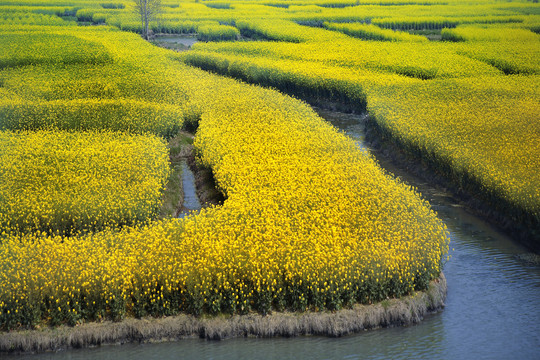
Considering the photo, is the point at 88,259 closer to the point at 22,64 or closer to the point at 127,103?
the point at 127,103

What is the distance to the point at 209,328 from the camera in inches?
614

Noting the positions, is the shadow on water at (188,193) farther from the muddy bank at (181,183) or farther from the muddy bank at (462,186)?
the muddy bank at (462,186)

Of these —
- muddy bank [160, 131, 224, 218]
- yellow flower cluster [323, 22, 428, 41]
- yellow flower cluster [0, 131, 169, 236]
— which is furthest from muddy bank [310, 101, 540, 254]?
yellow flower cluster [323, 22, 428, 41]

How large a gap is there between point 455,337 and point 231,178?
9704 mm

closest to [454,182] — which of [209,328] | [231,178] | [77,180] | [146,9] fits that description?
[231,178]

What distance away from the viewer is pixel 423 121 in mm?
33406

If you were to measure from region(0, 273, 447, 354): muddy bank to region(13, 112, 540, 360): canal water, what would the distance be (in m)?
0.17

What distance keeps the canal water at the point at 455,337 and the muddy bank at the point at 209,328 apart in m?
0.17

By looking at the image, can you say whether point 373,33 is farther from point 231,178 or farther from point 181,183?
point 231,178

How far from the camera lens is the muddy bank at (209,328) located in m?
15.0

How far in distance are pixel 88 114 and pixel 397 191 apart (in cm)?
1742

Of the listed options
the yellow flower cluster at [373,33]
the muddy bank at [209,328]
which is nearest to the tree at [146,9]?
the yellow flower cluster at [373,33]

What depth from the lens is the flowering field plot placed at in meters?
16.0

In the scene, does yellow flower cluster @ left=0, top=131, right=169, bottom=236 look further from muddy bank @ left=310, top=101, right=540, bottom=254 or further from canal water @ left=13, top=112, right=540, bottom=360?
muddy bank @ left=310, top=101, right=540, bottom=254
